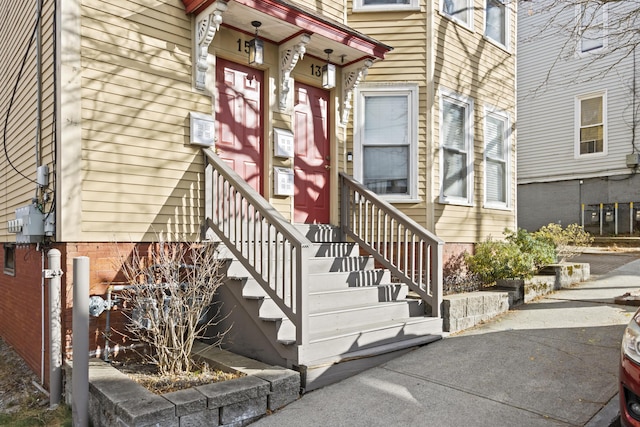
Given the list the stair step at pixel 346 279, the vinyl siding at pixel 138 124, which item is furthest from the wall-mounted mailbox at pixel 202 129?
the stair step at pixel 346 279

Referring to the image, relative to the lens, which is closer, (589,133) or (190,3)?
(190,3)

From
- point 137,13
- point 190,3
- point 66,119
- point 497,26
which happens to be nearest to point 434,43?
point 497,26

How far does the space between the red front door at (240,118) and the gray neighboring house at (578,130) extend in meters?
9.93

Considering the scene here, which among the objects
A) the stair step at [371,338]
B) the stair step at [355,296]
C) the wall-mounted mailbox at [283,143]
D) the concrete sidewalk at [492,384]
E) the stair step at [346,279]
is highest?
the wall-mounted mailbox at [283,143]

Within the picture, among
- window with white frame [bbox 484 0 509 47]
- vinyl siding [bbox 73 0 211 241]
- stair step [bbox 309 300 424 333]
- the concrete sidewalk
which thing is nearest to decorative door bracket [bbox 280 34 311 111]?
vinyl siding [bbox 73 0 211 241]

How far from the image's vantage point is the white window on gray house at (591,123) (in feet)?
48.1

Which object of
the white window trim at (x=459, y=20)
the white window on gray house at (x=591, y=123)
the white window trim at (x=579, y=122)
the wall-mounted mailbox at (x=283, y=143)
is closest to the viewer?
the wall-mounted mailbox at (x=283, y=143)

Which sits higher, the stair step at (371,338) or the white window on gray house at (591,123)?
the white window on gray house at (591,123)

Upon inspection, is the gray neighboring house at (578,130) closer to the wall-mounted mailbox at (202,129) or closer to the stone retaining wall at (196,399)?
the wall-mounted mailbox at (202,129)

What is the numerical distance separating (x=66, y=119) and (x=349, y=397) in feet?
12.6

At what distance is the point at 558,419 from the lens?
3549mm

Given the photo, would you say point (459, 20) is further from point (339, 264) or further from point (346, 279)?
point (346, 279)

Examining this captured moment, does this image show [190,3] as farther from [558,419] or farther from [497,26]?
[497,26]

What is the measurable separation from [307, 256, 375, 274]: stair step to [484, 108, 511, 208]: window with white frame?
3.50 m
